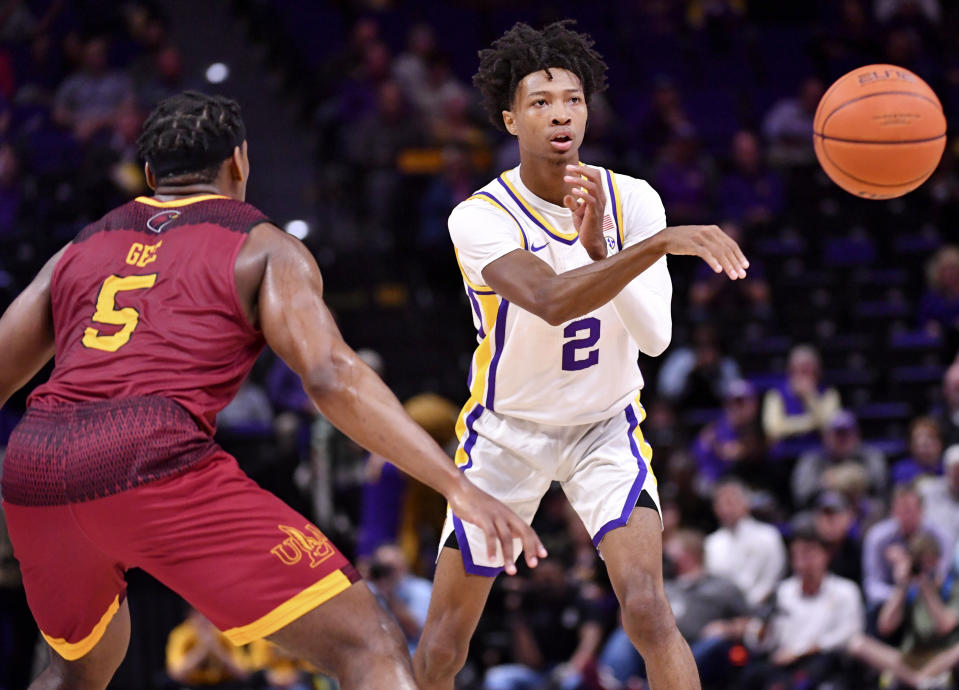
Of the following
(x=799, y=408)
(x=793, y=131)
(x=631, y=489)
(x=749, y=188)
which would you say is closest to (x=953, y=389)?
(x=799, y=408)

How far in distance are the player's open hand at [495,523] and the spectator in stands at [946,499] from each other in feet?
22.5

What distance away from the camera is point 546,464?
5543 mm

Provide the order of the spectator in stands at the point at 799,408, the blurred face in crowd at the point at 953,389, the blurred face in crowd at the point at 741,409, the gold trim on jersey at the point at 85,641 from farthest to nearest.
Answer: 1. the spectator in stands at the point at 799,408
2. the blurred face in crowd at the point at 741,409
3. the blurred face in crowd at the point at 953,389
4. the gold trim on jersey at the point at 85,641

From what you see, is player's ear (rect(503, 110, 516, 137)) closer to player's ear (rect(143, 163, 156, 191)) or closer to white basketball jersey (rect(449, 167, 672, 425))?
white basketball jersey (rect(449, 167, 672, 425))

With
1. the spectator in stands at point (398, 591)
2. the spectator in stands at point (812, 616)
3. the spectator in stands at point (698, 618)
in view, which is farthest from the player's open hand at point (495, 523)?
the spectator in stands at point (812, 616)

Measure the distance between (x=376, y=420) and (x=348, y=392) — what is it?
0.39ft

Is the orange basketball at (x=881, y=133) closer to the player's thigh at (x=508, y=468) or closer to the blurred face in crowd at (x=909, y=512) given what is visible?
the player's thigh at (x=508, y=468)

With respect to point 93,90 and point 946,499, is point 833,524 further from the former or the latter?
point 93,90

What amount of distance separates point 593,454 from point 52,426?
7.47ft

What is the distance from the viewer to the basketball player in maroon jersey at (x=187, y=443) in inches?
154

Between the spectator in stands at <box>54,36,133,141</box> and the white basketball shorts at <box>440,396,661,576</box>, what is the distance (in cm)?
814

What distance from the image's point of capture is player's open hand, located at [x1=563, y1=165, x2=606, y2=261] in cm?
496

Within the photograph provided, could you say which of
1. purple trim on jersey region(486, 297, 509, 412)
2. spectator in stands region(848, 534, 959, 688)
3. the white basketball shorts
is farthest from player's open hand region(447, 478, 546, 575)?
spectator in stands region(848, 534, 959, 688)

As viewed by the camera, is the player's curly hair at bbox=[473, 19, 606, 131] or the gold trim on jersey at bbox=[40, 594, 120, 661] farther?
the player's curly hair at bbox=[473, 19, 606, 131]
